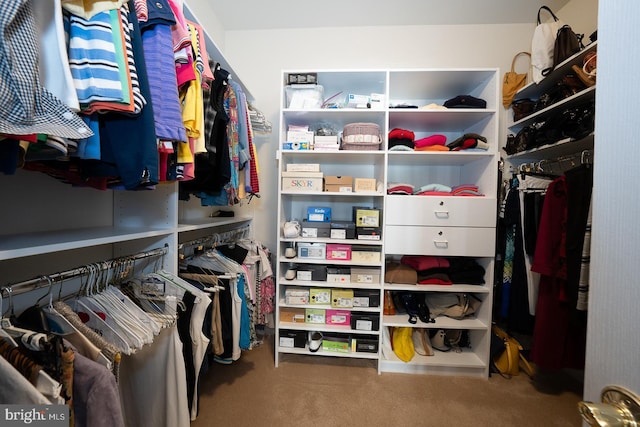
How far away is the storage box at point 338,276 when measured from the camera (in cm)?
154

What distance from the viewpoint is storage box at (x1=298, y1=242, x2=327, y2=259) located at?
1.54m

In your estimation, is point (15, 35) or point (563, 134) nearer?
point (15, 35)

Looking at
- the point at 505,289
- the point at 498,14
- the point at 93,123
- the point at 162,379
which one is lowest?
the point at 162,379

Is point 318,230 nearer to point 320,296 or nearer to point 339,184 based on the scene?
point 339,184

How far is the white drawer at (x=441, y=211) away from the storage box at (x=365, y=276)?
0.35 metres

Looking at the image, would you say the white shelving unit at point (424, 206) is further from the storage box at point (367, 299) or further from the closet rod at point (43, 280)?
the closet rod at point (43, 280)

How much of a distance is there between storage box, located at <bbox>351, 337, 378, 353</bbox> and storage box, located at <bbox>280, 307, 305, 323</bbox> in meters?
0.38

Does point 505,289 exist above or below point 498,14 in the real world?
below

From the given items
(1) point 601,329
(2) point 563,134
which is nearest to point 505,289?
(2) point 563,134

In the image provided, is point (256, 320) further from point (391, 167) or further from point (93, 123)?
point (391, 167)

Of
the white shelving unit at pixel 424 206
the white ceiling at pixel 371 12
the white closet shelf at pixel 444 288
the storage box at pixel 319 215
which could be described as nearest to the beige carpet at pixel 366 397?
the white shelving unit at pixel 424 206

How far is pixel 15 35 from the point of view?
15.1 inches

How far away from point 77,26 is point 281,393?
171 cm

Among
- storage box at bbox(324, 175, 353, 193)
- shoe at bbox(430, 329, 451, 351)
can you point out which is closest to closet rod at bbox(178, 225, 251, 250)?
storage box at bbox(324, 175, 353, 193)
